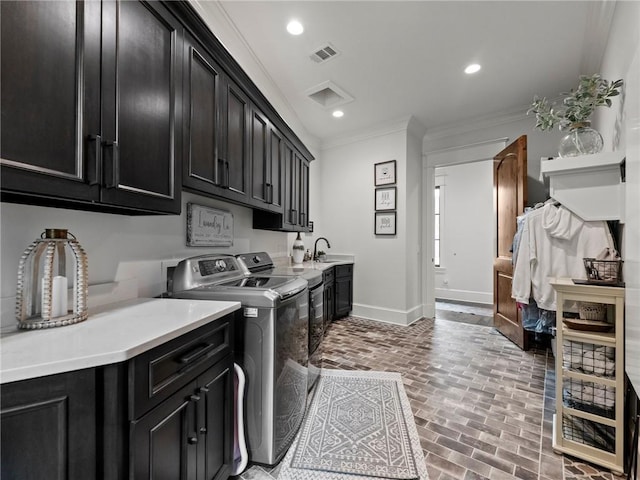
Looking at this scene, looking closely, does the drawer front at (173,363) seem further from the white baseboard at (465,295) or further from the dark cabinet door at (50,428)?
the white baseboard at (465,295)

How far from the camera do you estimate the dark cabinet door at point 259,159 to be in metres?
2.26

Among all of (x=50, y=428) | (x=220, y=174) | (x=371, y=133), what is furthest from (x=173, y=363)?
(x=371, y=133)

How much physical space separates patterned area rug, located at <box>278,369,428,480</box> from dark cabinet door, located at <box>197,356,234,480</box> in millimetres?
359

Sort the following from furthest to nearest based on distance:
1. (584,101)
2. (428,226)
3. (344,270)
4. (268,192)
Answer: (428,226) < (344,270) < (268,192) < (584,101)

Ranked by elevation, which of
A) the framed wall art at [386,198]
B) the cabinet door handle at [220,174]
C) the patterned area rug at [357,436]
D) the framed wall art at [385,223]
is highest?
the framed wall art at [386,198]

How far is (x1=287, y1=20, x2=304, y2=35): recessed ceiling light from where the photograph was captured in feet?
7.36

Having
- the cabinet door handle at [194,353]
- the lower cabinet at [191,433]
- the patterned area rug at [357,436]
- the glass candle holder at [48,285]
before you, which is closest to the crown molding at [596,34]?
the patterned area rug at [357,436]

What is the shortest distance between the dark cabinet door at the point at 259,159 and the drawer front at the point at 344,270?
75.2 inches

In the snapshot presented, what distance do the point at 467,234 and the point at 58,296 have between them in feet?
21.0

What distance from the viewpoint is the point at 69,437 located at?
2.41 ft

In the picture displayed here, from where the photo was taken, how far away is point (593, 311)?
1.66 m

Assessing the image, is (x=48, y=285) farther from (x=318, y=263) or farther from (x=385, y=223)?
(x=385, y=223)

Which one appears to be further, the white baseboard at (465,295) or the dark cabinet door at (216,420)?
the white baseboard at (465,295)

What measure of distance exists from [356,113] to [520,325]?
129 inches
